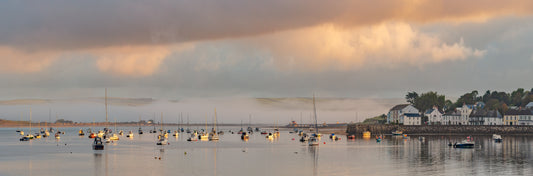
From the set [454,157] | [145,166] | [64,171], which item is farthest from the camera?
[454,157]

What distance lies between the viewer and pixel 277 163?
3664 inches

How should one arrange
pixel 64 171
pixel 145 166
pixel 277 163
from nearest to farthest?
pixel 64 171 → pixel 145 166 → pixel 277 163

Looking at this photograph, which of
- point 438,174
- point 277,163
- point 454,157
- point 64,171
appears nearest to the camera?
point 438,174

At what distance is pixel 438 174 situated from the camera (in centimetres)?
7462

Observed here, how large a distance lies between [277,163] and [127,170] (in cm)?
2409

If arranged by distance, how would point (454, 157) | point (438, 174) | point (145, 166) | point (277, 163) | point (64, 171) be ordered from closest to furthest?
point (438, 174) < point (64, 171) < point (145, 166) < point (277, 163) < point (454, 157)

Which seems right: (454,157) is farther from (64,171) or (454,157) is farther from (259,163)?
(64,171)

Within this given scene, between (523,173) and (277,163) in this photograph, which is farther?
(277,163)

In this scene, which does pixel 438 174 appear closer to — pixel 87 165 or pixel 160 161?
pixel 160 161

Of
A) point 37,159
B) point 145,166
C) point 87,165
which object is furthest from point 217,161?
point 37,159

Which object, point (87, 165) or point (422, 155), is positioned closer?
point (87, 165)

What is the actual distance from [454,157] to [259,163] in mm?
35555

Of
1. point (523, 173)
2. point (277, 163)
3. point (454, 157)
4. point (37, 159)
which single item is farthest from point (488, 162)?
point (37, 159)

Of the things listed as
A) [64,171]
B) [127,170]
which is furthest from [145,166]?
[64,171]
